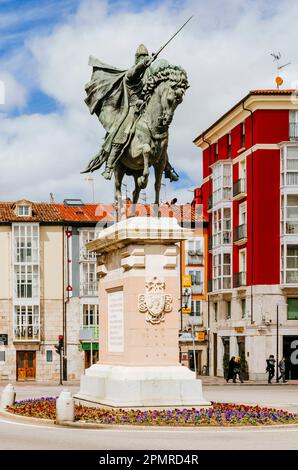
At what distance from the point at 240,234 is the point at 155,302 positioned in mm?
47821

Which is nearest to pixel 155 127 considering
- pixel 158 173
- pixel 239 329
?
pixel 158 173

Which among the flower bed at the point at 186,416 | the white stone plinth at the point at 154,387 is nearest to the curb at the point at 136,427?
the flower bed at the point at 186,416

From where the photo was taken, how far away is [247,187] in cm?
7044

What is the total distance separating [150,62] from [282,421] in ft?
30.1

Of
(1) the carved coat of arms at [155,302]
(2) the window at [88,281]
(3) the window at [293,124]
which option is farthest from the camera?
(2) the window at [88,281]

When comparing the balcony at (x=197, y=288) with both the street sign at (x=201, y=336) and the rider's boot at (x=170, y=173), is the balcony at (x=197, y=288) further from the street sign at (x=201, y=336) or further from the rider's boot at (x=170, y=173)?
the rider's boot at (x=170, y=173)

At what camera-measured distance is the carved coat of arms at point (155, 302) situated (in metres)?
24.2

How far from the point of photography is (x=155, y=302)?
24.2 m

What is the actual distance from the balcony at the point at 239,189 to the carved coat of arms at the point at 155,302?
46840 mm

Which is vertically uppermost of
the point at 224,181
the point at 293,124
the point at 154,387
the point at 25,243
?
the point at 293,124

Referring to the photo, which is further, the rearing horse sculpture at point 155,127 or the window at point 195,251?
the window at point 195,251

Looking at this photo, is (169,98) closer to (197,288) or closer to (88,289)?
(197,288)

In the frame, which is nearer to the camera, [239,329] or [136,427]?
[136,427]

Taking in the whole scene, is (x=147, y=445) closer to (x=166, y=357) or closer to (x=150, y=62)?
(x=166, y=357)
